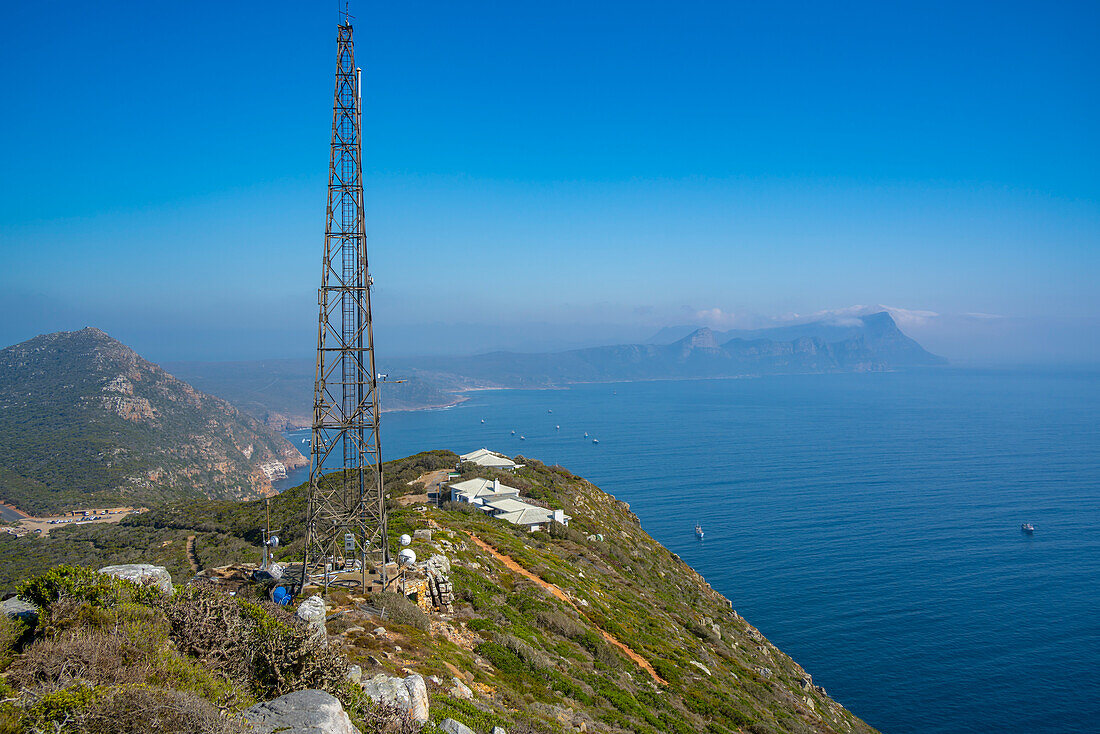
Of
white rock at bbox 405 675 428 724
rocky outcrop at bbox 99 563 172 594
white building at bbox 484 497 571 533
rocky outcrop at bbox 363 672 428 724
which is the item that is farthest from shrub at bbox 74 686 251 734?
white building at bbox 484 497 571 533

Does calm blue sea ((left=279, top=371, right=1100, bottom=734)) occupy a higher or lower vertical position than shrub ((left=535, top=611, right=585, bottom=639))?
lower

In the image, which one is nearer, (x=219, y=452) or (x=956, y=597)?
(x=956, y=597)

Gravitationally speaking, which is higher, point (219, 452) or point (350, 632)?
point (350, 632)

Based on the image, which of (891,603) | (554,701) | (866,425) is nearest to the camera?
(554,701)

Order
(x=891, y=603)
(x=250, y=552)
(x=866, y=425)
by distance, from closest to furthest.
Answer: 1. (x=250, y=552)
2. (x=891, y=603)
3. (x=866, y=425)

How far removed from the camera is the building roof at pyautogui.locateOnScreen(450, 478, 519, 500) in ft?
122

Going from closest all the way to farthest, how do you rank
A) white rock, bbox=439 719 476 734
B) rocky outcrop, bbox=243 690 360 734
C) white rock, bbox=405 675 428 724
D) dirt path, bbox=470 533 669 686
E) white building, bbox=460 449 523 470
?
rocky outcrop, bbox=243 690 360 734 < white rock, bbox=405 675 428 724 < white rock, bbox=439 719 476 734 < dirt path, bbox=470 533 669 686 < white building, bbox=460 449 523 470

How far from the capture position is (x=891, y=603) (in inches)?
1783

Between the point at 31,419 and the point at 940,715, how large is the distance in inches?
4387

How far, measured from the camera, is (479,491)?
37625 mm

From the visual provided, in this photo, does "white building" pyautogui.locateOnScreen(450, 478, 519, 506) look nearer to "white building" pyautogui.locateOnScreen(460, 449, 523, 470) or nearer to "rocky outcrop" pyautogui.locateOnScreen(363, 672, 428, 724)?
"white building" pyautogui.locateOnScreen(460, 449, 523, 470)

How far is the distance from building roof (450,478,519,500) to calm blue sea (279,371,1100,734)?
21684 millimetres

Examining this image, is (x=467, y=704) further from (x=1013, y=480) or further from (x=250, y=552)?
(x=1013, y=480)

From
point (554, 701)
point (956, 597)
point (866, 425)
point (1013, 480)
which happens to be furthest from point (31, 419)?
point (866, 425)
